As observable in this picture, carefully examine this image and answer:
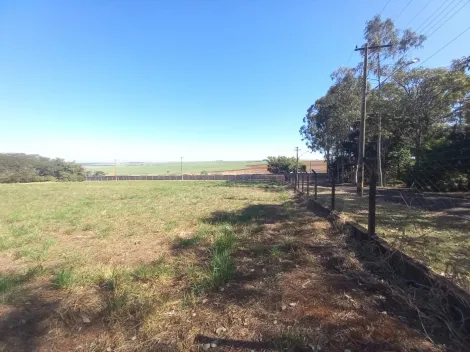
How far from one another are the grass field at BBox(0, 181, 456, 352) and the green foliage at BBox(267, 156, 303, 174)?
46.8 m

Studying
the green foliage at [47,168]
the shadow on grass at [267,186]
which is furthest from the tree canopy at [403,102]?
the green foliage at [47,168]

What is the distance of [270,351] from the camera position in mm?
2008

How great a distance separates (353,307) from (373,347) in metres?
0.57

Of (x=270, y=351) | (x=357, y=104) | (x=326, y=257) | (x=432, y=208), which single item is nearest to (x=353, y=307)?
(x=270, y=351)

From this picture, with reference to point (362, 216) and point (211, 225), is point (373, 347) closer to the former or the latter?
point (211, 225)

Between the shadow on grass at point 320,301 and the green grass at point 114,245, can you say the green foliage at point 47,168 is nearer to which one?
the green grass at point 114,245

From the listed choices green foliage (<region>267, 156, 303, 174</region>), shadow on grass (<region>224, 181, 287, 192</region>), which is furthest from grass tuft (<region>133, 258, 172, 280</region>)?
green foliage (<region>267, 156, 303, 174</region>)

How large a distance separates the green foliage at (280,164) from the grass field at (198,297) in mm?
46787

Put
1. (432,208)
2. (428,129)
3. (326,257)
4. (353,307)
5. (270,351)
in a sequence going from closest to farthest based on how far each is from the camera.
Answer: (270,351), (353,307), (326,257), (432,208), (428,129)

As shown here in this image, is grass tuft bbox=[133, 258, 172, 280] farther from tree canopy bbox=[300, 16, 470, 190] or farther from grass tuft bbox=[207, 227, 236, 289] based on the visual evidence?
tree canopy bbox=[300, 16, 470, 190]

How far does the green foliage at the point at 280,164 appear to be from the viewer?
170 ft

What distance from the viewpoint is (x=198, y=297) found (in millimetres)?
2861

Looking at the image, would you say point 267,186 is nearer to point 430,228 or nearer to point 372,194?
point 430,228

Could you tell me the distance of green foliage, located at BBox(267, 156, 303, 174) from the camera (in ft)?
170
